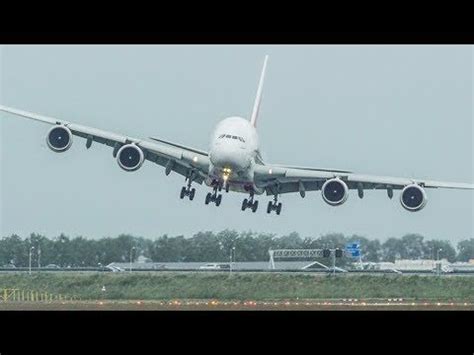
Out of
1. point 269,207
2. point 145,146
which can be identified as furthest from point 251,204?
point 145,146

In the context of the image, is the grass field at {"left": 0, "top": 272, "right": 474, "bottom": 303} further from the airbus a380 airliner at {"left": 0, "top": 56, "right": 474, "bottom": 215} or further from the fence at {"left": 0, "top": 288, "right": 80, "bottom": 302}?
the airbus a380 airliner at {"left": 0, "top": 56, "right": 474, "bottom": 215}

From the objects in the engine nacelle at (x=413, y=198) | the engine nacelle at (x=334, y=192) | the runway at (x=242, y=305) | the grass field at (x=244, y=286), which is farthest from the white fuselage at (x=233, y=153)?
the runway at (x=242, y=305)

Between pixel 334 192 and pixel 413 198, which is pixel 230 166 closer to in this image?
pixel 334 192

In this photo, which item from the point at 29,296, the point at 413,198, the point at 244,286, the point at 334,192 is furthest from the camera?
the point at 334,192
